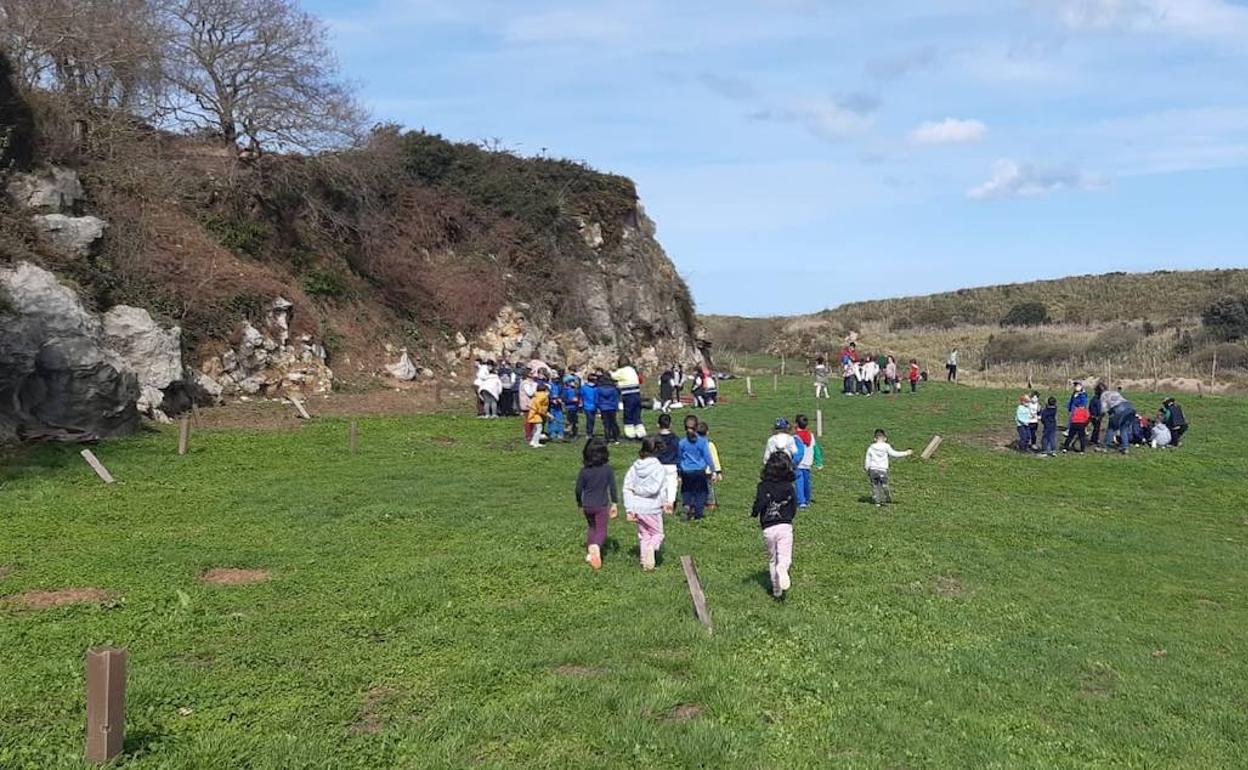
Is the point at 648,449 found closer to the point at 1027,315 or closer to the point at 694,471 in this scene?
the point at 694,471

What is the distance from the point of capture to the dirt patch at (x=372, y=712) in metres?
7.47

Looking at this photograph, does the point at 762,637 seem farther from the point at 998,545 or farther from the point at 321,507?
the point at 321,507

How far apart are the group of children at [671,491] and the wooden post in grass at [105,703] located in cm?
659

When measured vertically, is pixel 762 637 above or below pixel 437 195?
below

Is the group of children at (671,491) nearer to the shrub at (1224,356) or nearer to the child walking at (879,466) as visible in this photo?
the child walking at (879,466)

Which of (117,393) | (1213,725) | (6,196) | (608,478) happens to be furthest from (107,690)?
(6,196)

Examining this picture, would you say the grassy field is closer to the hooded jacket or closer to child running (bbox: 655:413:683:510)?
the hooded jacket

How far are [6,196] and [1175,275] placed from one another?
122m

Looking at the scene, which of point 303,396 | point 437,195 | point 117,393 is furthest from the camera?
point 437,195

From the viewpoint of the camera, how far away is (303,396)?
31703mm

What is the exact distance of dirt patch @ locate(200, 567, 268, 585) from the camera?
11.6 meters

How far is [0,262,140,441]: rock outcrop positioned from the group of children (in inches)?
565

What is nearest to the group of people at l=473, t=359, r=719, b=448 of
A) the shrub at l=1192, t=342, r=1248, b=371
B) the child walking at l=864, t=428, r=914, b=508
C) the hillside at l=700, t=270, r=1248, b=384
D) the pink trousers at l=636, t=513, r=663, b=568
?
the child walking at l=864, t=428, r=914, b=508

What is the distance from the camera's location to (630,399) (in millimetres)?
24953
